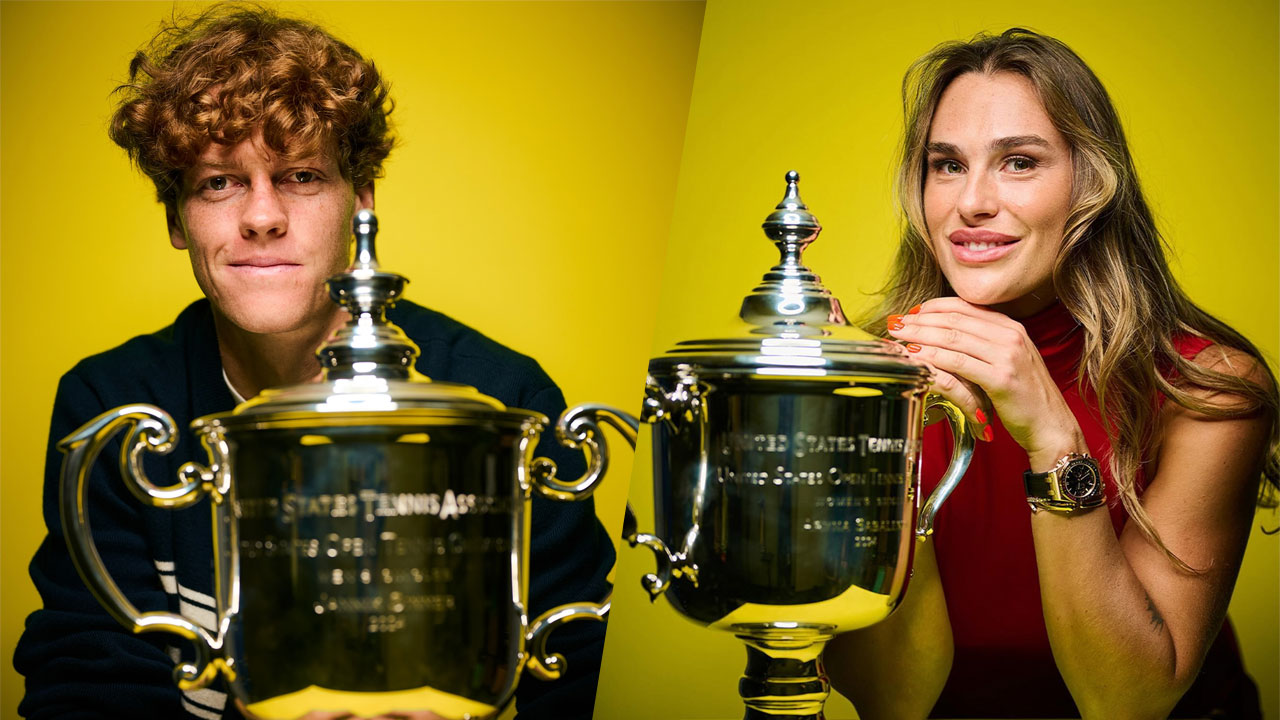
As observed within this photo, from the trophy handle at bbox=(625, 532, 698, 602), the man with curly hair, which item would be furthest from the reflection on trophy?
the man with curly hair

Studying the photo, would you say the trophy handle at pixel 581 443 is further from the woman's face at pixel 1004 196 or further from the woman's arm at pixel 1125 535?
the woman's face at pixel 1004 196

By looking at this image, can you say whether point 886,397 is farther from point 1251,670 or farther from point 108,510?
point 108,510

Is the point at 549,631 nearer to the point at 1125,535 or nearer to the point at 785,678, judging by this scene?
the point at 785,678

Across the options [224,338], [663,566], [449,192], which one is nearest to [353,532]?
[663,566]

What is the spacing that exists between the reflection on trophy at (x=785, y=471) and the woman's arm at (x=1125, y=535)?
24cm

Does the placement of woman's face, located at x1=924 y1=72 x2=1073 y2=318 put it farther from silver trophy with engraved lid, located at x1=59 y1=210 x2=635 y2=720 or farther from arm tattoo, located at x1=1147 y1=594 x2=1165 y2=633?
silver trophy with engraved lid, located at x1=59 y1=210 x2=635 y2=720

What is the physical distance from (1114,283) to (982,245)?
0.17m

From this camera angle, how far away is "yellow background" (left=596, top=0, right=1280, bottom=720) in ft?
4.64

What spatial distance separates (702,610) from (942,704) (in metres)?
0.58

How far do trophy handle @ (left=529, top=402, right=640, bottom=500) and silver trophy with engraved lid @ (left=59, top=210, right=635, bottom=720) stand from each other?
0.14ft

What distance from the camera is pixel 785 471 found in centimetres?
95

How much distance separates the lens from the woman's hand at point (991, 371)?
121cm

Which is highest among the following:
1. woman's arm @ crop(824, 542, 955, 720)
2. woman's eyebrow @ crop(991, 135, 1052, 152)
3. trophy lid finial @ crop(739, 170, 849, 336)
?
woman's eyebrow @ crop(991, 135, 1052, 152)

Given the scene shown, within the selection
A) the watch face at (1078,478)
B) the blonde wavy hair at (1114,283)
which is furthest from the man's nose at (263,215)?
the watch face at (1078,478)
